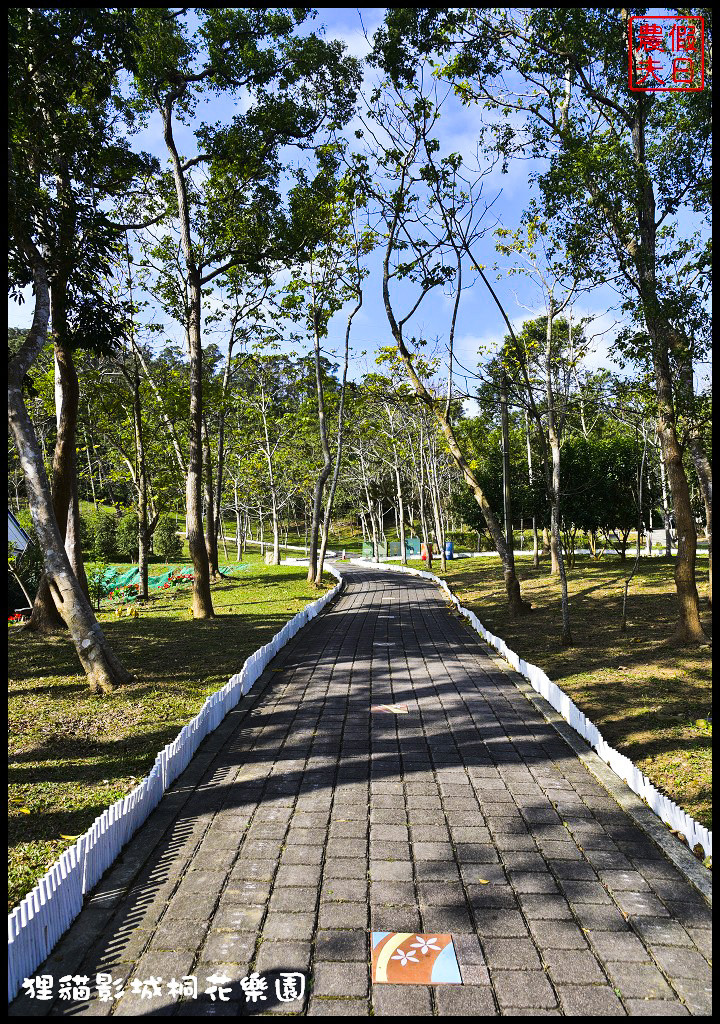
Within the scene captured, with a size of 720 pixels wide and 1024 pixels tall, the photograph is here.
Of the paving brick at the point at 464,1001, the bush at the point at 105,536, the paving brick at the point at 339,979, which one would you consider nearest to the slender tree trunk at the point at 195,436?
the paving brick at the point at 339,979

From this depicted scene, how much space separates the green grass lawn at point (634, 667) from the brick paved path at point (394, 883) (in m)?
0.85

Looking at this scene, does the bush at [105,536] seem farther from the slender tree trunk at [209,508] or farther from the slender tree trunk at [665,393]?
the slender tree trunk at [665,393]

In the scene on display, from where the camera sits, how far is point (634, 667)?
10273 mm

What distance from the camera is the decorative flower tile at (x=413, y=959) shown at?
140 inches

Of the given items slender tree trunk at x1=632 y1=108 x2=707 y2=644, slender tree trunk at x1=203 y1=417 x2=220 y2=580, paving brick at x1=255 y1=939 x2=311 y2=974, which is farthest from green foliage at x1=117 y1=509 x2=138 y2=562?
paving brick at x1=255 y1=939 x2=311 y2=974

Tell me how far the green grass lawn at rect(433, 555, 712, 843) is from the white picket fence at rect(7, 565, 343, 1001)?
14.8ft

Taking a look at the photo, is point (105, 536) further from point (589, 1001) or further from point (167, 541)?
point (589, 1001)

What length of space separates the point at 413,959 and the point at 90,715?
568cm

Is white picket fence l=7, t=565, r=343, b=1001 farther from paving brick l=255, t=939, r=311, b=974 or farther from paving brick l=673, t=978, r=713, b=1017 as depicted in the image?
paving brick l=673, t=978, r=713, b=1017

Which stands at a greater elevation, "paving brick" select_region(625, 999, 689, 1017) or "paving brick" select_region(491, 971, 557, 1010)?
"paving brick" select_region(491, 971, 557, 1010)

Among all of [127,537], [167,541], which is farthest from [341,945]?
[167,541]

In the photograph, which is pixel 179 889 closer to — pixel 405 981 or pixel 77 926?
pixel 77 926

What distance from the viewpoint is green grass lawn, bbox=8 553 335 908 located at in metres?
5.36

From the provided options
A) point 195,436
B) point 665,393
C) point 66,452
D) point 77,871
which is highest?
point 195,436
